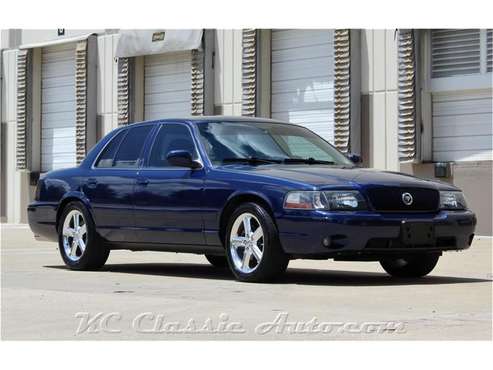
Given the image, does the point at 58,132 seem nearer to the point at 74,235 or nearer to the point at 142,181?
the point at 74,235

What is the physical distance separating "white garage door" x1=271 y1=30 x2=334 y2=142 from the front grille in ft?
37.3

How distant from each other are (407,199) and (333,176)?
641 mm

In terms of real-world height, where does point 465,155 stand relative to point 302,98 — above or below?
below

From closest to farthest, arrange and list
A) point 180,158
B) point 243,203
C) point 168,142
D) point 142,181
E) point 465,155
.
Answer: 1. point 243,203
2. point 180,158
3. point 142,181
4. point 168,142
5. point 465,155

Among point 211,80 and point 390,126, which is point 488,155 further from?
point 211,80

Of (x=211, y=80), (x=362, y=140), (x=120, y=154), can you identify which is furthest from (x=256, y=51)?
(x=120, y=154)

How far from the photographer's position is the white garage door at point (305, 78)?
71.2ft

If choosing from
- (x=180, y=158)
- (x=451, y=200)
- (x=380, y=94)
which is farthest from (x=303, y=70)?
(x=451, y=200)

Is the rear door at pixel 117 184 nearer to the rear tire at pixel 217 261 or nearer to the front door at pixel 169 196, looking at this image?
the front door at pixel 169 196

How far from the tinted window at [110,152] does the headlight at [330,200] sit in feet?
9.71

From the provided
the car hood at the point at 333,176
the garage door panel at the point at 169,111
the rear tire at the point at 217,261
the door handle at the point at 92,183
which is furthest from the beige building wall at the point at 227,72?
the car hood at the point at 333,176

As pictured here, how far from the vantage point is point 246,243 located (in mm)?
10180

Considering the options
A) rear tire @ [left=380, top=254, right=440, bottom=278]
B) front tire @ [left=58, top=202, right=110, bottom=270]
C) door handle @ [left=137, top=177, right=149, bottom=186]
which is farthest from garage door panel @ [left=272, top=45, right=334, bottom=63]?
rear tire @ [left=380, top=254, right=440, bottom=278]

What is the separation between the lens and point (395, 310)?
8016mm
